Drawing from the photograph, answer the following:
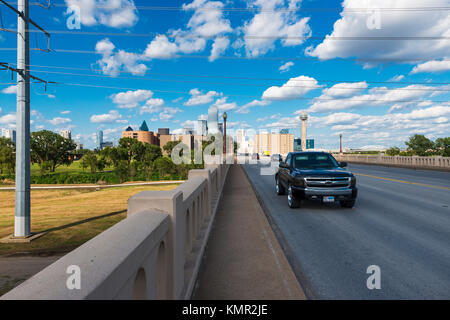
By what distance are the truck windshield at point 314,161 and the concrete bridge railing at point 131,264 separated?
6.73 meters

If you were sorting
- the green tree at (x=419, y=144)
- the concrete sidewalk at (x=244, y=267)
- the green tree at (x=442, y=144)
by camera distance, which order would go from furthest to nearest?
the green tree at (x=419, y=144) < the green tree at (x=442, y=144) < the concrete sidewalk at (x=244, y=267)

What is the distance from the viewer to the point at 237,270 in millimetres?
4238

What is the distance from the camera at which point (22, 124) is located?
10.1 m

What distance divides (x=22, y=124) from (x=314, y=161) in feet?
35.5

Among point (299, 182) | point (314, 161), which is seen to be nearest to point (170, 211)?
point (299, 182)

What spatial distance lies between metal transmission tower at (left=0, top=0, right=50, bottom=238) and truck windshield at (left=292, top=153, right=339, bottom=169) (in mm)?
10024

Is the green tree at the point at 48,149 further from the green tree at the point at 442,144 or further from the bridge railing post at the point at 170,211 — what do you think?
the green tree at the point at 442,144

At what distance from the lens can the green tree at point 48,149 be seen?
74.6 m

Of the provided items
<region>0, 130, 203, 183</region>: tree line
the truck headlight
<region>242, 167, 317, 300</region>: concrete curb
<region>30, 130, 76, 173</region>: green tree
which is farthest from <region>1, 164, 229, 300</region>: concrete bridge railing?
<region>30, 130, 76, 173</region>: green tree

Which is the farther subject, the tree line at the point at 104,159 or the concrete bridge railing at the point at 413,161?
the tree line at the point at 104,159

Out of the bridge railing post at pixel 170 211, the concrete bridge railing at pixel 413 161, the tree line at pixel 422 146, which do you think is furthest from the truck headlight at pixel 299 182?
the tree line at pixel 422 146

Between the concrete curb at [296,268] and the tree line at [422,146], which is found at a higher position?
the tree line at [422,146]

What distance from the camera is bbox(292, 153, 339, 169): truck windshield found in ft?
31.4
